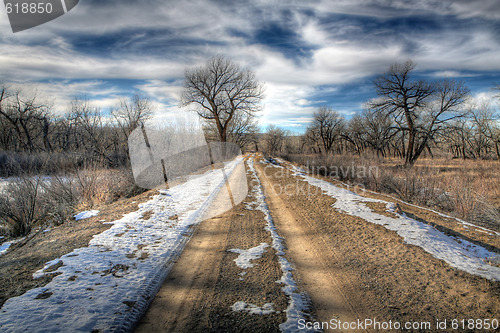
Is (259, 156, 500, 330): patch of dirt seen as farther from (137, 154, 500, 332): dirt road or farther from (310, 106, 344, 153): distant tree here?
(310, 106, 344, 153): distant tree

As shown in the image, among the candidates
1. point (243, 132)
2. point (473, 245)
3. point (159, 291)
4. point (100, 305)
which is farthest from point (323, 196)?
point (243, 132)

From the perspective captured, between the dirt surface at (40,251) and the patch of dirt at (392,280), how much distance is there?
13.0ft

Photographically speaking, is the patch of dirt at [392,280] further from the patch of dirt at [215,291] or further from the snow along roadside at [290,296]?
the patch of dirt at [215,291]

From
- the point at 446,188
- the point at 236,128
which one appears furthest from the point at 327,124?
the point at 446,188

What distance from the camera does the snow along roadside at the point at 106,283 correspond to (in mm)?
2467

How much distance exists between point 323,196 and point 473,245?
14.4 ft

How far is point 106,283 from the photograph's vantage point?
318 centimetres

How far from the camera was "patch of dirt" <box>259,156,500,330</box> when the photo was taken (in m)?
2.69

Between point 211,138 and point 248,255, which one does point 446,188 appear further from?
point 211,138

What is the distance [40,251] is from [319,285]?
16.9 ft

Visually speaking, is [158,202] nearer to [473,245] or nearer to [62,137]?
[473,245]

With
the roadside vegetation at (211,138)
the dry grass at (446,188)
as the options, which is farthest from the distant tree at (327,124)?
the dry grass at (446,188)

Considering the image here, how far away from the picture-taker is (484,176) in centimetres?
1230

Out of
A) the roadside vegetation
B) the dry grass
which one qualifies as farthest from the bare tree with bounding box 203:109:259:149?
the dry grass
